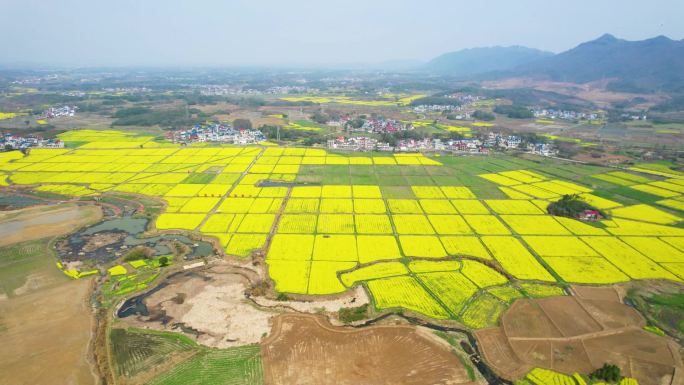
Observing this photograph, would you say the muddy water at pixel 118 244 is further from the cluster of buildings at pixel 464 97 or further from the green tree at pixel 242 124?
the cluster of buildings at pixel 464 97

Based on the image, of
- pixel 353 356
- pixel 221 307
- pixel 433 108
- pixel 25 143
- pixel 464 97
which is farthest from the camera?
pixel 464 97

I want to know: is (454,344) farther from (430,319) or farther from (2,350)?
(2,350)

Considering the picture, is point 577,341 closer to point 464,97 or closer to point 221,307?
point 221,307

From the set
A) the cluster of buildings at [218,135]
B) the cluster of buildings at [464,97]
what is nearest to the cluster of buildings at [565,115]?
the cluster of buildings at [464,97]

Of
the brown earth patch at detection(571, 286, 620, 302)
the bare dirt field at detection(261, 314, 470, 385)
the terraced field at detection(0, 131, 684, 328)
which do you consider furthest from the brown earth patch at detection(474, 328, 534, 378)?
the brown earth patch at detection(571, 286, 620, 302)

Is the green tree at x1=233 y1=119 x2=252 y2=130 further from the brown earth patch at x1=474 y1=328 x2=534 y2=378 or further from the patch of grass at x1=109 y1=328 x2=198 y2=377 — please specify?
the brown earth patch at x1=474 y1=328 x2=534 y2=378

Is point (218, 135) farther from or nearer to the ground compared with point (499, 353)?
farther from the ground

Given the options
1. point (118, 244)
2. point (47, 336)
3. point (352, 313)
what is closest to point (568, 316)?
point (352, 313)
